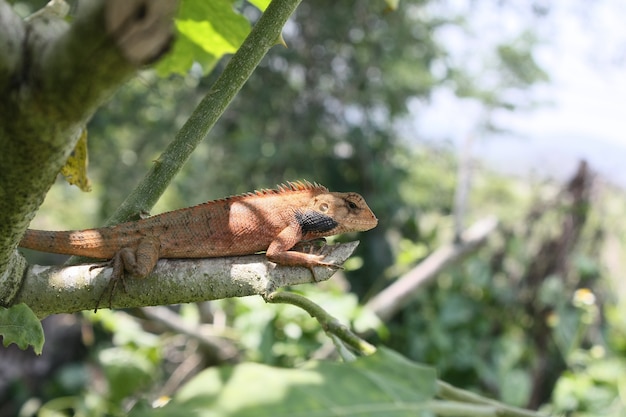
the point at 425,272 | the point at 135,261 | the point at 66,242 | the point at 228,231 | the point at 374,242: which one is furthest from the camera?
the point at 374,242

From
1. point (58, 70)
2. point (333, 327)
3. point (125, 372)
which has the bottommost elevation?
point (125, 372)

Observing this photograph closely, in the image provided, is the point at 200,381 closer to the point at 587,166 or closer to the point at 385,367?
the point at 385,367

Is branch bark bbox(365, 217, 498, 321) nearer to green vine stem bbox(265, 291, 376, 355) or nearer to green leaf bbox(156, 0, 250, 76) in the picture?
green leaf bbox(156, 0, 250, 76)

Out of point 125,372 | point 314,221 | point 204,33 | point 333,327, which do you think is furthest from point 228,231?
point 125,372

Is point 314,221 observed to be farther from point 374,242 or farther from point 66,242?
point 374,242

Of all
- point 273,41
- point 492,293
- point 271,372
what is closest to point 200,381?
point 271,372

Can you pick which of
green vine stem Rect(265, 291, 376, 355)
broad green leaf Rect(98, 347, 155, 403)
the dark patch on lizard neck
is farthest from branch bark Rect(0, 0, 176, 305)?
broad green leaf Rect(98, 347, 155, 403)
